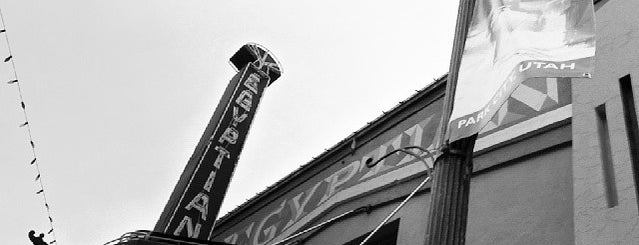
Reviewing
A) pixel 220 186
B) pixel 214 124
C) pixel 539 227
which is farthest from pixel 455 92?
pixel 214 124

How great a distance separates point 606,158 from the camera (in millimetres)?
7297

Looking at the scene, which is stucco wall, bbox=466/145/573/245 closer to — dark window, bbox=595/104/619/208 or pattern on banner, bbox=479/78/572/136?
pattern on banner, bbox=479/78/572/136

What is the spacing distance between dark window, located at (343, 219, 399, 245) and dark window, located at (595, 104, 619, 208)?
4.38 m

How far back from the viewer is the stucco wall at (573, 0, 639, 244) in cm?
654

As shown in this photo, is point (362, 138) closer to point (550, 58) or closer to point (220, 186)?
point (220, 186)

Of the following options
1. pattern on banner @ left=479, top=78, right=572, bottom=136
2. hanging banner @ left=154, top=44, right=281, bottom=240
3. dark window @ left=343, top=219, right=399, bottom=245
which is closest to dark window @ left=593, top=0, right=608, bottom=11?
pattern on banner @ left=479, top=78, right=572, bottom=136

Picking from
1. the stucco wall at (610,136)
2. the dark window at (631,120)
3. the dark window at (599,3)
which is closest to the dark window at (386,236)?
the stucco wall at (610,136)

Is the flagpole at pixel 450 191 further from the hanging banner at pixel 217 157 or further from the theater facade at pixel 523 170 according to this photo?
the hanging banner at pixel 217 157

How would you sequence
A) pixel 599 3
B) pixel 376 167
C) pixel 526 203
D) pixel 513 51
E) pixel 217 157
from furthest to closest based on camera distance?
pixel 217 157 → pixel 376 167 → pixel 599 3 → pixel 526 203 → pixel 513 51

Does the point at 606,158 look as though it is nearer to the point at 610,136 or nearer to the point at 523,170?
the point at 610,136

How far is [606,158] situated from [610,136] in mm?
238

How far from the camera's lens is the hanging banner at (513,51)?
14.7 ft

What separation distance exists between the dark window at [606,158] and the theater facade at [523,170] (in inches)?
0.4

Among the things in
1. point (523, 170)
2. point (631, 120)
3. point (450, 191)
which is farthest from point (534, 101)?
point (450, 191)
